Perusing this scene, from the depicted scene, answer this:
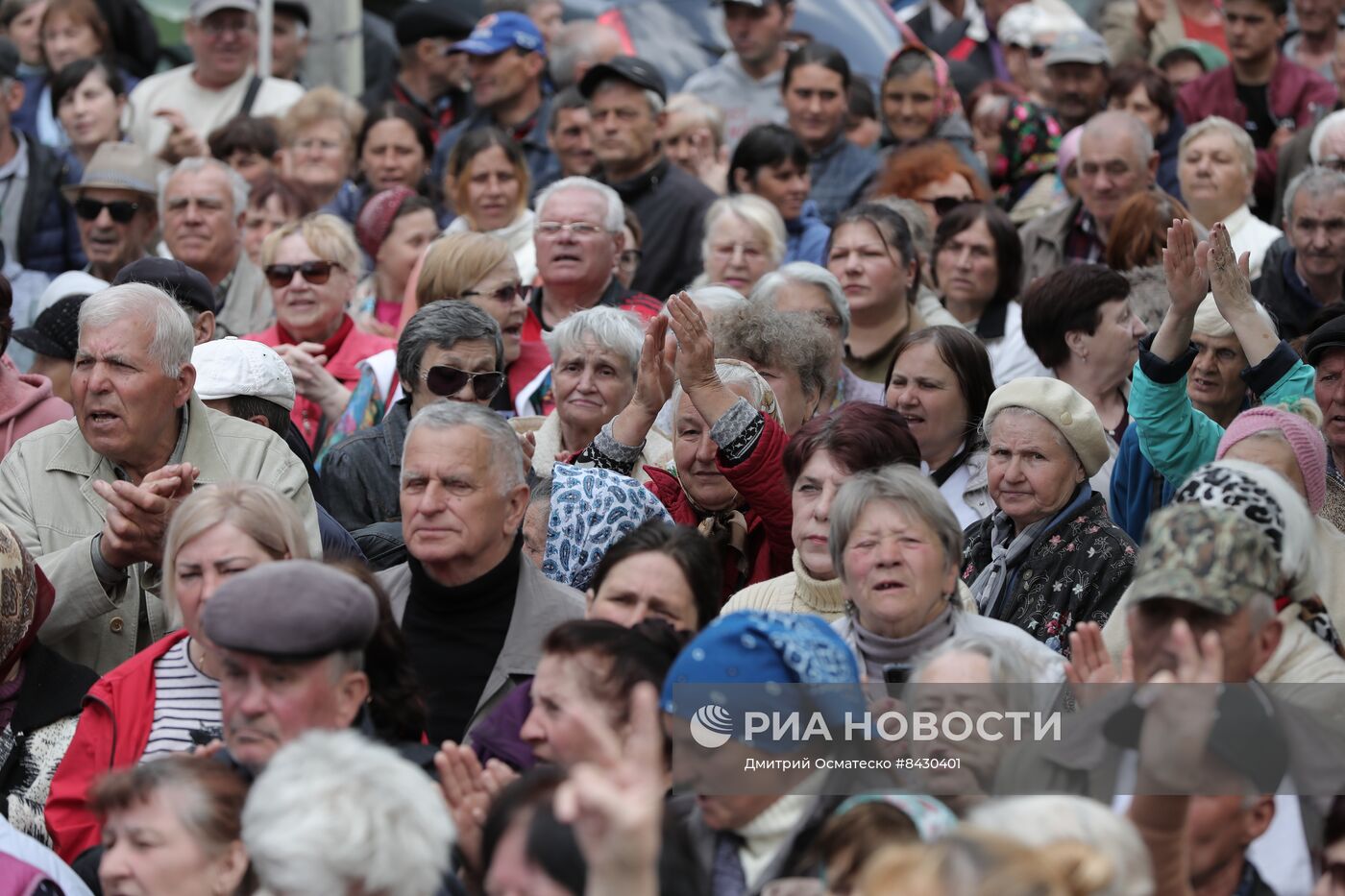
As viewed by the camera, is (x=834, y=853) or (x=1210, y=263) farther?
(x=1210, y=263)

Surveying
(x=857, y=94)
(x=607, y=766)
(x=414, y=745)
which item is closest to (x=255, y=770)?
(x=414, y=745)

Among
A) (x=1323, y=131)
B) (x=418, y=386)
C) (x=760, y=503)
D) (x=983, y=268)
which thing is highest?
(x=1323, y=131)

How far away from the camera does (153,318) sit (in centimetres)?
587

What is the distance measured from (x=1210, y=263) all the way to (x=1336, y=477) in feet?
2.37

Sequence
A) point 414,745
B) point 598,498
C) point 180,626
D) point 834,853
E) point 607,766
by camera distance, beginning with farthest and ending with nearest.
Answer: point 598,498
point 180,626
point 414,745
point 834,853
point 607,766

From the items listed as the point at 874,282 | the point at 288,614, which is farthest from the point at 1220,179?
the point at 288,614

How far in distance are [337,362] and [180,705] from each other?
3.50 meters

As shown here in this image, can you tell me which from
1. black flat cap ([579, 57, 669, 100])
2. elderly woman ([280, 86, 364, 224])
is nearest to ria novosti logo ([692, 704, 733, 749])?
black flat cap ([579, 57, 669, 100])

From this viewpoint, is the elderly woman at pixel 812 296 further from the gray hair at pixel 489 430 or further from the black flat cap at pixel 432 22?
the black flat cap at pixel 432 22

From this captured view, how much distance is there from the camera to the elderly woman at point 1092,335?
7.13 meters

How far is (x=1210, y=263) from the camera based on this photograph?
6.05 metres

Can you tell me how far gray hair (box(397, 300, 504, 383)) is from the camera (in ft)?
22.3

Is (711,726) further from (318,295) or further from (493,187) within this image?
(493,187)

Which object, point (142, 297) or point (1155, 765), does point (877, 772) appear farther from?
point (142, 297)
